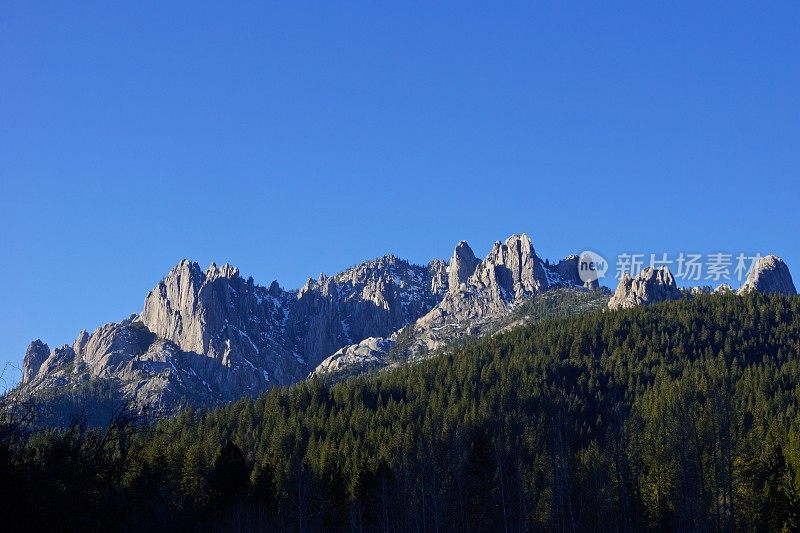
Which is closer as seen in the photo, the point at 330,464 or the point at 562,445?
the point at 562,445

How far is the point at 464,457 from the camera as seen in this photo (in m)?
92.4

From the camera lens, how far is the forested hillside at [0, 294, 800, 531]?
48406 millimetres

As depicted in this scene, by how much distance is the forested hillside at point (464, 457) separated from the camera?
159 ft

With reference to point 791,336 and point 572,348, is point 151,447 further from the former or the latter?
point 791,336

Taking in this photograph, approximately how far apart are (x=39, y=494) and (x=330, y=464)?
231ft

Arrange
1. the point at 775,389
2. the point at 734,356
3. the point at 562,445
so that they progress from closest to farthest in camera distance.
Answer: the point at 562,445, the point at 775,389, the point at 734,356

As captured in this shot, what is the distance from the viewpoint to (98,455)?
89.9 ft

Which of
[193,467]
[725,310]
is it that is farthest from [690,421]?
[725,310]

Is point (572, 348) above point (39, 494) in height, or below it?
above

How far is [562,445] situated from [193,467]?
142 feet

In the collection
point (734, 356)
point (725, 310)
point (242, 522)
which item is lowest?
point (242, 522)

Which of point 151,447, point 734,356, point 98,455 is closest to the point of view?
point 98,455

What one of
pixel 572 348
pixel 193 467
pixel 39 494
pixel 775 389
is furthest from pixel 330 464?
pixel 572 348

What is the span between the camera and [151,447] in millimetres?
103750
